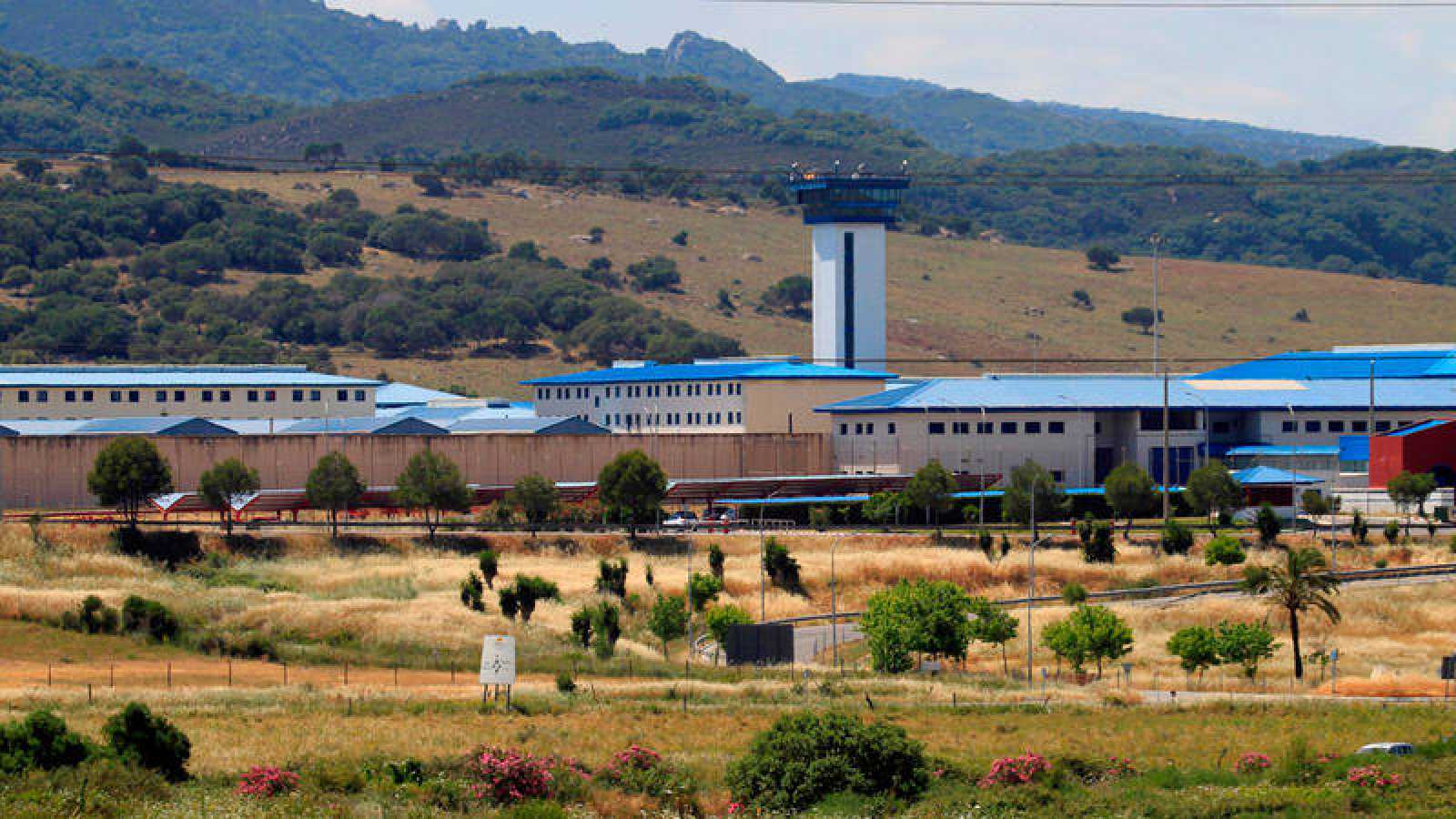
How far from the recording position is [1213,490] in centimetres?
9750

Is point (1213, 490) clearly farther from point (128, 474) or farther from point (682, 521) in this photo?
point (128, 474)

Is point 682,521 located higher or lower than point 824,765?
higher

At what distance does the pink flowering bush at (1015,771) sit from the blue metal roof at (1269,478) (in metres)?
61.2

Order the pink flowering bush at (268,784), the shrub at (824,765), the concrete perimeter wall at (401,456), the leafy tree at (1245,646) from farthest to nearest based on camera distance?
the concrete perimeter wall at (401,456)
the leafy tree at (1245,646)
the shrub at (824,765)
the pink flowering bush at (268,784)

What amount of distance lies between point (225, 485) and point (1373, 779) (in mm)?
61142

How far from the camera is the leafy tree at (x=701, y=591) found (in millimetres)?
80625

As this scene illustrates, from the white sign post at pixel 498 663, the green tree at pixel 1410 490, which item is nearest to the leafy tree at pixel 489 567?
the white sign post at pixel 498 663

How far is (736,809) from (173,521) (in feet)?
182

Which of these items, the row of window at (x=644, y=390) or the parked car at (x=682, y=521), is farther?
the row of window at (x=644, y=390)

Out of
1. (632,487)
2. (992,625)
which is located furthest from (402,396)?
(992,625)

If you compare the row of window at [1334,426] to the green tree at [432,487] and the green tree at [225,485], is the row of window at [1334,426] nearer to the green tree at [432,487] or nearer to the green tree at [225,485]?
the green tree at [432,487]

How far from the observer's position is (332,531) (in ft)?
301

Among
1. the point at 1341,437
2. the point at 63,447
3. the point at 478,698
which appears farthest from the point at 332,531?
the point at 1341,437

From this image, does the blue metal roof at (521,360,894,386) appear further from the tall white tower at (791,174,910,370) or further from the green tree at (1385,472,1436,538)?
the green tree at (1385,472,1436,538)
